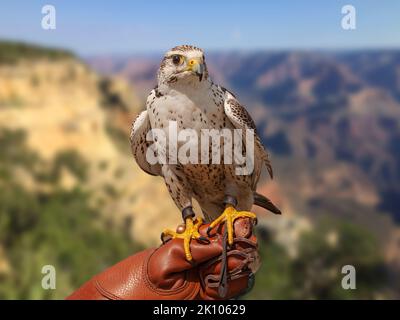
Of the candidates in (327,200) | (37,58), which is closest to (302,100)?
(327,200)

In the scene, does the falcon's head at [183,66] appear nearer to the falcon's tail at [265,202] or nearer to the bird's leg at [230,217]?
the bird's leg at [230,217]

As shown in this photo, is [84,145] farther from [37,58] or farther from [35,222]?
[37,58]

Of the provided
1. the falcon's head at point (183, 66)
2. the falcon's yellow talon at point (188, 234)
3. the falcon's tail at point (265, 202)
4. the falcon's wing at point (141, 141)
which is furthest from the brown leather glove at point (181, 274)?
the falcon's head at point (183, 66)

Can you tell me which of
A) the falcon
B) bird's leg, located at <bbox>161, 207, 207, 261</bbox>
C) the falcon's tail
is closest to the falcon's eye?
the falcon

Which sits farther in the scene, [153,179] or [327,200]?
[327,200]

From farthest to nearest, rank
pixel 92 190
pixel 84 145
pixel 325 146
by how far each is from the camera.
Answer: pixel 325 146 < pixel 84 145 < pixel 92 190

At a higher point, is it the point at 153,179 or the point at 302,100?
the point at 302,100

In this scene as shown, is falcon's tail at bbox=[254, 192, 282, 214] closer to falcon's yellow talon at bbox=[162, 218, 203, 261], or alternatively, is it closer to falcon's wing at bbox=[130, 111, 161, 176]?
falcon's yellow talon at bbox=[162, 218, 203, 261]
